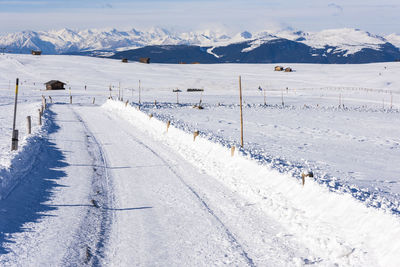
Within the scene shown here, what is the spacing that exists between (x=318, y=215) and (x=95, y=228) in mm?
4932

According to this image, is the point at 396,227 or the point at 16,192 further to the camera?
the point at 16,192

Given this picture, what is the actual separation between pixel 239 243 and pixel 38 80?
108 m

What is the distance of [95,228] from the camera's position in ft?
29.8

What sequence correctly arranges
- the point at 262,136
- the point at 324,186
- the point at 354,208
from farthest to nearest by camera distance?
the point at 262,136, the point at 324,186, the point at 354,208

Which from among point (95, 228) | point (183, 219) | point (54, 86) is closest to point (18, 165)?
point (95, 228)

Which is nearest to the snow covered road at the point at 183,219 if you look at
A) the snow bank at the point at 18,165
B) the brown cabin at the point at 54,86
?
the snow bank at the point at 18,165

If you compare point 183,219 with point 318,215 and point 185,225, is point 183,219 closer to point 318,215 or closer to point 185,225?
point 185,225

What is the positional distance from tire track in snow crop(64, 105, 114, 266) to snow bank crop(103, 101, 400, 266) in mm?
3694

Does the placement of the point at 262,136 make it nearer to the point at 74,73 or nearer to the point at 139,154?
the point at 139,154

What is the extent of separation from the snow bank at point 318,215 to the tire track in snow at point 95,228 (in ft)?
12.1

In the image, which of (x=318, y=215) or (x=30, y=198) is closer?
(x=318, y=215)

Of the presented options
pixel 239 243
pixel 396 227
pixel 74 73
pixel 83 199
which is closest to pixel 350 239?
pixel 396 227

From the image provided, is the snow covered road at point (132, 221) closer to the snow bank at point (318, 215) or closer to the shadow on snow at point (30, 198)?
the shadow on snow at point (30, 198)

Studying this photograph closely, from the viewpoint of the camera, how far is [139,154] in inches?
720
